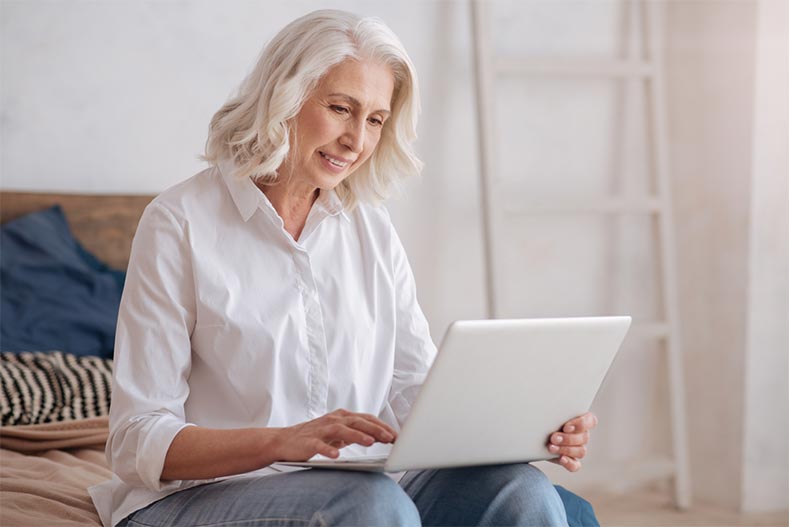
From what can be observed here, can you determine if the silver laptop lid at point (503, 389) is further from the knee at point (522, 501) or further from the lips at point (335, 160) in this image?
the lips at point (335, 160)

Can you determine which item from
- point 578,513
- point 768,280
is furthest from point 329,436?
point 768,280

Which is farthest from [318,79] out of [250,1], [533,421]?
[250,1]

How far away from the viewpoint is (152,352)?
1300 millimetres

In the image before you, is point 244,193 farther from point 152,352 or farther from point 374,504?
point 374,504

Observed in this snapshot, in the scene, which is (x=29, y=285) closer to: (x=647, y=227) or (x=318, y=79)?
(x=318, y=79)

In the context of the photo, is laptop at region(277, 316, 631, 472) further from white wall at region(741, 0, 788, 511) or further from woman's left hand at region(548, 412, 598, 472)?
white wall at region(741, 0, 788, 511)

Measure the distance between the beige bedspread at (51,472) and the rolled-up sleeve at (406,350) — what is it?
1.63ft

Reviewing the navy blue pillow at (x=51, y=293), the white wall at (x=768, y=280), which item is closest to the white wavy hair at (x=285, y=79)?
the navy blue pillow at (x=51, y=293)

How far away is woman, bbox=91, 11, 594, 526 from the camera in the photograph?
1218mm

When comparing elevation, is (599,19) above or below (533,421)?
above

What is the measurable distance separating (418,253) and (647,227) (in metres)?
0.77

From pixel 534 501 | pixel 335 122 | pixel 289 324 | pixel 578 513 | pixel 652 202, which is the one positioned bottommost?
pixel 578 513

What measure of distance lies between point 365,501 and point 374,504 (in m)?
0.01

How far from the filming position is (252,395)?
1.39m
